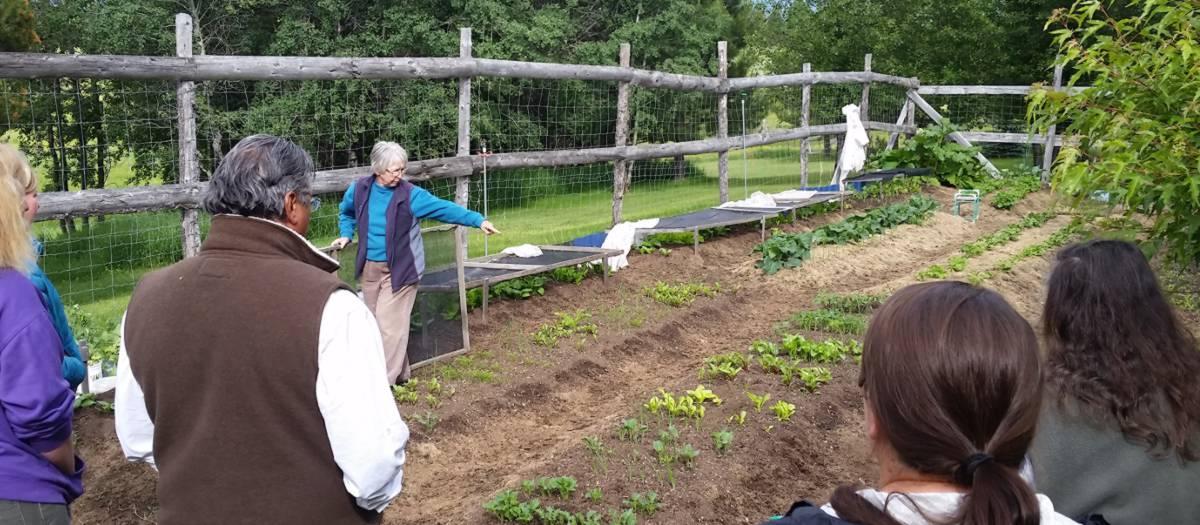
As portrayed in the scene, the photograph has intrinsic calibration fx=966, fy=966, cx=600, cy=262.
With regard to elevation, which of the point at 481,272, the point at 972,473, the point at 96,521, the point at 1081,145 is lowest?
the point at 96,521

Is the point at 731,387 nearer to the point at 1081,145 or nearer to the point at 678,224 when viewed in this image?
the point at 1081,145

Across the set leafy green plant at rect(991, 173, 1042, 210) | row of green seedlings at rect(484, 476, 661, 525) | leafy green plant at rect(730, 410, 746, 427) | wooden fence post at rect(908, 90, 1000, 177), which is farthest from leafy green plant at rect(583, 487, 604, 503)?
wooden fence post at rect(908, 90, 1000, 177)

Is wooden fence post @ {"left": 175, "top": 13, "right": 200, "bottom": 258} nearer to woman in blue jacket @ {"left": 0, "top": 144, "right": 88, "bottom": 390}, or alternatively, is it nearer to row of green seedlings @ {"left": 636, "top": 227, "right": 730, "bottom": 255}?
woman in blue jacket @ {"left": 0, "top": 144, "right": 88, "bottom": 390}

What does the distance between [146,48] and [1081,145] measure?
57.6 feet

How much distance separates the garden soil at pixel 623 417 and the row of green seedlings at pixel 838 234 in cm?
27

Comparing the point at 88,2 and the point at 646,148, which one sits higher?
the point at 88,2

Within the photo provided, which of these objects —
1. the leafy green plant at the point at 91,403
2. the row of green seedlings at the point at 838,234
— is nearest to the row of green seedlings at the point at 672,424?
the leafy green plant at the point at 91,403

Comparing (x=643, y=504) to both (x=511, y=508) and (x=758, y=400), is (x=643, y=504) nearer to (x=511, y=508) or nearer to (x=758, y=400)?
(x=511, y=508)

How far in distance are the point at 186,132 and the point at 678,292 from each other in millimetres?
4982

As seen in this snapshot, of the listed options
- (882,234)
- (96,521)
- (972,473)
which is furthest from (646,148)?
(972,473)

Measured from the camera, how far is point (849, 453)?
19.1 feet

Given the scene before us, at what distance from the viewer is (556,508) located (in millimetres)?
4770

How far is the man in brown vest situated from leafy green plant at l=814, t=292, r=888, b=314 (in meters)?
7.34

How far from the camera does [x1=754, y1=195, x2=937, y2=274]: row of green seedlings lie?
11.4 m
